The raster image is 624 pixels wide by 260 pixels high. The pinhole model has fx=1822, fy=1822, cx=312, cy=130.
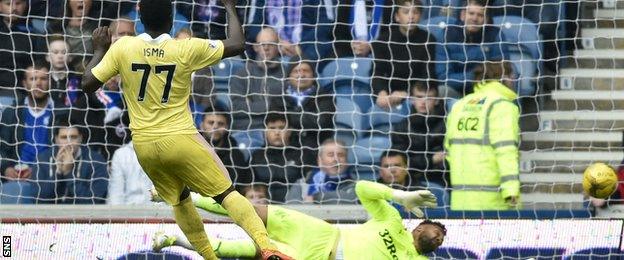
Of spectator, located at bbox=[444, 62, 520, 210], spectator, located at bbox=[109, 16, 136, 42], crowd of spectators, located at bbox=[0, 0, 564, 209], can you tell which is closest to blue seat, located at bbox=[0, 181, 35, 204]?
crowd of spectators, located at bbox=[0, 0, 564, 209]

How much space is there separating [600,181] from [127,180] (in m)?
3.61

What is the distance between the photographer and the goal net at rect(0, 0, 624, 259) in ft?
45.5

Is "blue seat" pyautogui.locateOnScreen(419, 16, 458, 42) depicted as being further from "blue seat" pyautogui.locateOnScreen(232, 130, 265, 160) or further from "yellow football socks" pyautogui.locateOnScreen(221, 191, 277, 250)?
"yellow football socks" pyautogui.locateOnScreen(221, 191, 277, 250)

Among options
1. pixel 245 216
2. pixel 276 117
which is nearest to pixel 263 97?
pixel 276 117

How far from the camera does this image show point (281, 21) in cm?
1423

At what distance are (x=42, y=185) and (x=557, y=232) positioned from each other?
13.0 ft

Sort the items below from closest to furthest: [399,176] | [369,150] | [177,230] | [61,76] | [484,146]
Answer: [177,230] < [484,146] < [399,176] < [61,76] < [369,150]

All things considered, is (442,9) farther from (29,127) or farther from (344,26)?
(29,127)

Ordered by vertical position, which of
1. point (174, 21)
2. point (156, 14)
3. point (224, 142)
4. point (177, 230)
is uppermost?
point (156, 14)

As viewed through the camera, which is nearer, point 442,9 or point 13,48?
point 13,48

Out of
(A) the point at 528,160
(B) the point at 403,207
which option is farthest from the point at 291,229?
(A) the point at 528,160

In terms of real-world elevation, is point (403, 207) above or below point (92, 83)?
below

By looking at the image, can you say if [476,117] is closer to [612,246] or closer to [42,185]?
[612,246]

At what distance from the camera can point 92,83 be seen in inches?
407
